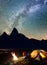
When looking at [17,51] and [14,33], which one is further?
[14,33]

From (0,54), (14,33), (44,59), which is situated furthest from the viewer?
(14,33)

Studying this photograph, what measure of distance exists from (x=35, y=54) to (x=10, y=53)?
28.2 ft

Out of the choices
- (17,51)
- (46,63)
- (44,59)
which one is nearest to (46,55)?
(44,59)

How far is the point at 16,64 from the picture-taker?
2778cm

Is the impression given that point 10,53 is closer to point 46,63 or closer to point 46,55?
point 46,55

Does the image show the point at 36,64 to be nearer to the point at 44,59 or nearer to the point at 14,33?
the point at 44,59

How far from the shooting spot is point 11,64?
2786 centimetres

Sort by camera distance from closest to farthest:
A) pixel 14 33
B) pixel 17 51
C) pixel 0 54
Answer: pixel 0 54
pixel 17 51
pixel 14 33

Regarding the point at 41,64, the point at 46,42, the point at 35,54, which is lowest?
the point at 41,64

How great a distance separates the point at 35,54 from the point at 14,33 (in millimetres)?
109130

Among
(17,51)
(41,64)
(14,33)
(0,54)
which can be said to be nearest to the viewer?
(41,64)

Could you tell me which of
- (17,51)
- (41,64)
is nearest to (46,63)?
(41,64)

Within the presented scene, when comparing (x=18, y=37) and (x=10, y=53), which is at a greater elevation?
(x=18, y=37)

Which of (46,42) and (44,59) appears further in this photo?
(46,42)
